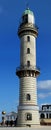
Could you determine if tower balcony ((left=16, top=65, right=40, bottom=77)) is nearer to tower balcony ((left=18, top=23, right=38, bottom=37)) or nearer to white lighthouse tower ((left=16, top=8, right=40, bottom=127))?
white lighthouse tower ((left=16, top=8, right=40, bottom=127))

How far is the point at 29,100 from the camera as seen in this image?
164 ft

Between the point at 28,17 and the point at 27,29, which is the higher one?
the point at 28,17

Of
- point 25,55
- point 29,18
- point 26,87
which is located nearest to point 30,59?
point 25,55

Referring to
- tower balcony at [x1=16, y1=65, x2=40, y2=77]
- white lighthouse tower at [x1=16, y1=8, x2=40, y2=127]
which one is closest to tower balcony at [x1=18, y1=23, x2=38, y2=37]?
white lighthouse tower at [x1=16, y1=8, x2=40, y2=127]

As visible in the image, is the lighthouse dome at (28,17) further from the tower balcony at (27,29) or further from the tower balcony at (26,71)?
the tower balcony at (26,71)

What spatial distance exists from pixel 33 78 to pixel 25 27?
10.2m

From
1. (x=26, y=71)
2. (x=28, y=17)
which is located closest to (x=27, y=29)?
(x=28, y=17)

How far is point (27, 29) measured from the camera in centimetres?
5366

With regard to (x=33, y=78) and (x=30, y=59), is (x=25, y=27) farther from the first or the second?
(x=33, y=78)

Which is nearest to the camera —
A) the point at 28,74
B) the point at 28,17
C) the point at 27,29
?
the point at 28,74

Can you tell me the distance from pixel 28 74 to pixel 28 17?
1196cm

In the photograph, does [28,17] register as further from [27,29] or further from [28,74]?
[28,74]

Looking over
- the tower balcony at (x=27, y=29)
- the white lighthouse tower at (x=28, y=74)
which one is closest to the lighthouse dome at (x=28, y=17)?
the white lighthouse tower at (x=28, y=74)

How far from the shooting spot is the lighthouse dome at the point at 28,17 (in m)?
55.4
